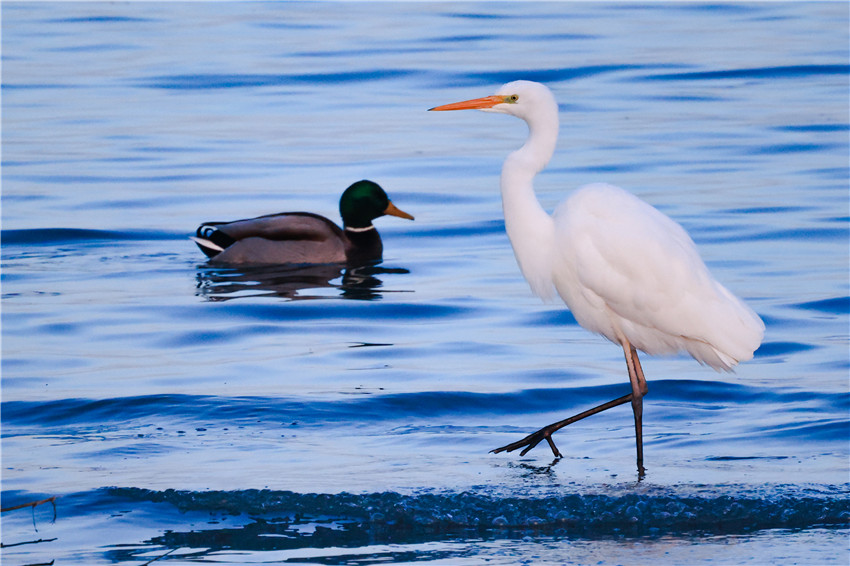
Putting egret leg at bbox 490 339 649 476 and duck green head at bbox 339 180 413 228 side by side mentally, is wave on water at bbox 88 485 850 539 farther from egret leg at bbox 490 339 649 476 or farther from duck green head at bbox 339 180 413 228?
duck green head at bbox 339 180 413 228

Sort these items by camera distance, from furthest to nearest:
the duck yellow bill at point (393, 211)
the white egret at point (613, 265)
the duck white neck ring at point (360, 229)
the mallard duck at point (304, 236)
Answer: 1. the duck yellow bill at point (393, 211)
2. the duck white neck ring at point (360, 229)
3. the mallard duck at point (304, 236)
4. the white egret at point (613, 265)

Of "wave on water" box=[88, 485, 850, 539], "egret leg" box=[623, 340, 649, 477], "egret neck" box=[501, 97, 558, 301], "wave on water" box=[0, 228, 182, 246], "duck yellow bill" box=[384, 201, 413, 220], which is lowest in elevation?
"wave on water" box=[88, 485, 850, 539]

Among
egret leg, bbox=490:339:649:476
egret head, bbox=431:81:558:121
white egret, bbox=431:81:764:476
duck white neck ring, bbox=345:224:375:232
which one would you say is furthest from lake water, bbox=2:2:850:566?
egret head, bbox=431:81:558:121

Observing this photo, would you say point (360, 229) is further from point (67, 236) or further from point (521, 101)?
point (521, 101)

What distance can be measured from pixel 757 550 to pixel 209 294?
668 centimetres

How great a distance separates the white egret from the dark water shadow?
13.6 feet

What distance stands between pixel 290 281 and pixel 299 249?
0.63 m

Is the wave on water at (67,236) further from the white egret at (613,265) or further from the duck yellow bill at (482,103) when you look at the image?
the white egret at (613,265)

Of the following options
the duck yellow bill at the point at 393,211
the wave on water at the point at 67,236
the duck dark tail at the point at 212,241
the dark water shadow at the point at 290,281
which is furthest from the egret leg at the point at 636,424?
the wave on water at the point at 67,236

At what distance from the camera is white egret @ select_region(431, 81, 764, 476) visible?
24.1 feet

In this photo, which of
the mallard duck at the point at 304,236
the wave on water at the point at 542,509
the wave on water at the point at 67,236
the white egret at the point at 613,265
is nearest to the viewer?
the wave on water at the point at 542,509

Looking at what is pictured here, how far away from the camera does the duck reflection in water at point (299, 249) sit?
40.6 ft

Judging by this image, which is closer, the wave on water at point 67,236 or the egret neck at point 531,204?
the egret neck at point 531,204

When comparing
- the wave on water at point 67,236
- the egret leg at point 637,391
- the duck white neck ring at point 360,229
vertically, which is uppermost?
the duck white neck ring at point 360,229
